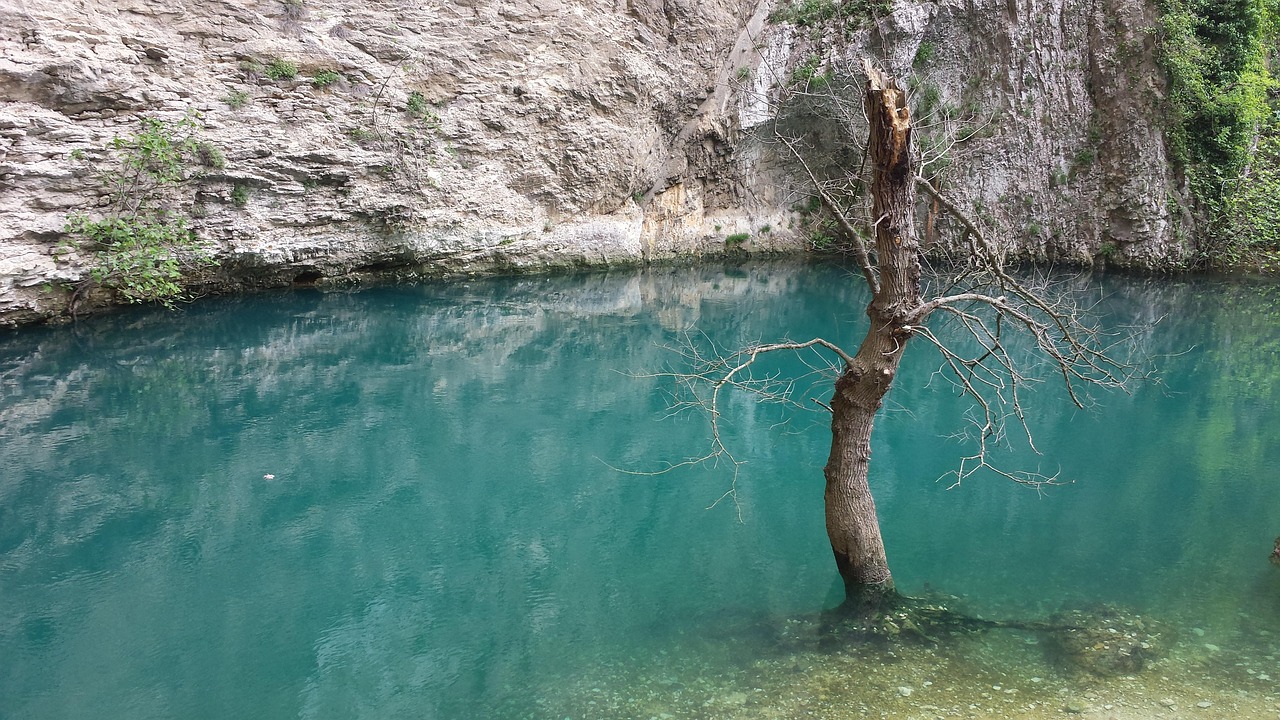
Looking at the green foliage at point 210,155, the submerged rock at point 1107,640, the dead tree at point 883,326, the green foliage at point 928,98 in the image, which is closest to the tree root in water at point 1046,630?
the submerged rock at point 1107,640

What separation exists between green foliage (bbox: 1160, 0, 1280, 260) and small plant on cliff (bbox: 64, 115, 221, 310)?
2154cm

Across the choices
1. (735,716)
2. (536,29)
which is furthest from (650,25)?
(735,716)

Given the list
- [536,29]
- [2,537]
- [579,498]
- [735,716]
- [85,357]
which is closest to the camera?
[735,716]

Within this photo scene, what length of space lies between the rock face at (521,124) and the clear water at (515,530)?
147 inches

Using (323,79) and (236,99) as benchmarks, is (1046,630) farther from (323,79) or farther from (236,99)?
(323,79)

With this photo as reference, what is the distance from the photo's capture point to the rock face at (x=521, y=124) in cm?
1407

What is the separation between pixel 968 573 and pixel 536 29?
56.5 feet

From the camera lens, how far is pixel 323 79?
1691cm

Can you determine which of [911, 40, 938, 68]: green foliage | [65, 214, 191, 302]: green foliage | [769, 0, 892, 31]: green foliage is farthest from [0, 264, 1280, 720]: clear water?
[769, 0, 892, 31]: green foliage

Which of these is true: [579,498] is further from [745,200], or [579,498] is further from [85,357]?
[745,200]

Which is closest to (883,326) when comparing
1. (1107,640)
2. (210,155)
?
(1107,640)

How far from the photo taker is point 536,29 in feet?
64.8

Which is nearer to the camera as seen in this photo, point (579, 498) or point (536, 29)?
point (579, 498)

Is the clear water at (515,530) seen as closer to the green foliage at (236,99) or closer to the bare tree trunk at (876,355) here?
the bare tree trunk at (876,355)
